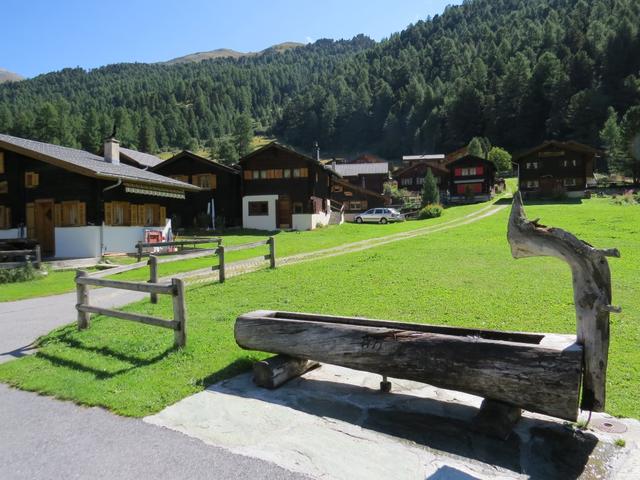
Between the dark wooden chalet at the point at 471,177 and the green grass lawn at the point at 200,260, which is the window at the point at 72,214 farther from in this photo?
the dark wooden chalet at the point at 471,177

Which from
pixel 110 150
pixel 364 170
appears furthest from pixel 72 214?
pixel 364 170

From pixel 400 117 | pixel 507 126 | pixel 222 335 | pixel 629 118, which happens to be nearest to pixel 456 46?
pixel 400 117

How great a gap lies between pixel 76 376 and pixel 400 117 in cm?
14208

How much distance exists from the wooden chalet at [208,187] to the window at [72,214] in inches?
630

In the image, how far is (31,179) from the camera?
25641 millimetres

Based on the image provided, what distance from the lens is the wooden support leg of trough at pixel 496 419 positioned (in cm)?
444

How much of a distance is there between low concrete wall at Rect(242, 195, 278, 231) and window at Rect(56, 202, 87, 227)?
16.8 m

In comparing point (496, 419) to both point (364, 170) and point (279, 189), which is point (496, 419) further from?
point (364, 170)

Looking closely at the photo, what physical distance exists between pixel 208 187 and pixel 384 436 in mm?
38124

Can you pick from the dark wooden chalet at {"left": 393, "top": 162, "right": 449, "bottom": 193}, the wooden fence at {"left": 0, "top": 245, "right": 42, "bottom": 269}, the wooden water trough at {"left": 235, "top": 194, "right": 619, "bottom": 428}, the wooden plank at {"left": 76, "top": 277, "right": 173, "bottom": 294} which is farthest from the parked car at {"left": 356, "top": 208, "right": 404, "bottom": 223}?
the wooden water trough at {"left": 235, "top": 194, "right": 619, "bottom": 428}

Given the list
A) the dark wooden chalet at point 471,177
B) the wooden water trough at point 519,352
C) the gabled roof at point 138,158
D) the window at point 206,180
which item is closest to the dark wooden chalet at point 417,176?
the dark wooden chalet at point 471,177

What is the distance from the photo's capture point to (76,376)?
6426 millimetres

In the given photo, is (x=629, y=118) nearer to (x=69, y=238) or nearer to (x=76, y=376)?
(x=69, y=238)

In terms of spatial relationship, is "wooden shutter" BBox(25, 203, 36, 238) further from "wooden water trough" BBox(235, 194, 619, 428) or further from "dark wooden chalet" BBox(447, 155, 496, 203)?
"dark wooden chalet" BBox(447, 155, 496, 203)
